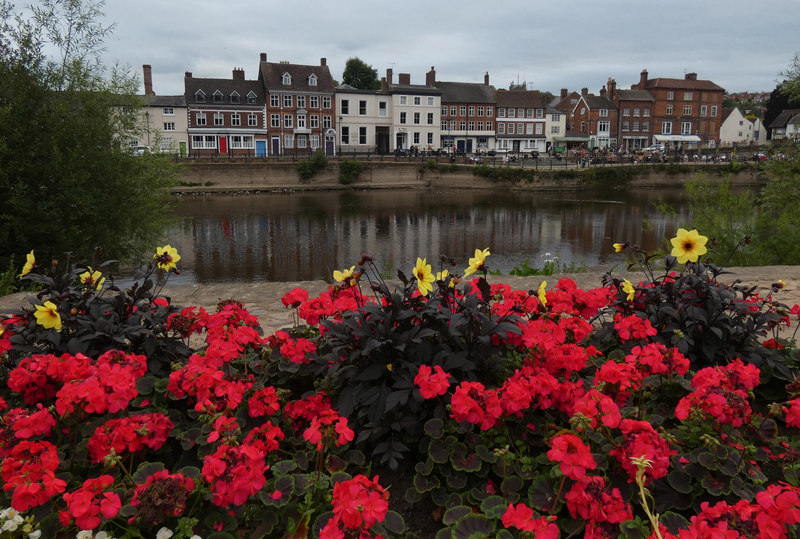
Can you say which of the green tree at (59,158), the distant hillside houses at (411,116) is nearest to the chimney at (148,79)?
the distant hillside houses at (411,116)

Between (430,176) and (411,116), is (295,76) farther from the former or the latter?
(430,176)

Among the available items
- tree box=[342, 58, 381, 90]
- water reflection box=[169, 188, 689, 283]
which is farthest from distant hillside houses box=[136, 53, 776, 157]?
water reflection box=[169, 188, 689, 283]

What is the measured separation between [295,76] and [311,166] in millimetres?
14064

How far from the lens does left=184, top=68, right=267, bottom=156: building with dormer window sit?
48.2 metres

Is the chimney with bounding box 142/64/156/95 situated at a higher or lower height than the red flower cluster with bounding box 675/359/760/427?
higher

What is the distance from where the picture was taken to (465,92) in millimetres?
58875

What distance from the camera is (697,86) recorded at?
66812 mm

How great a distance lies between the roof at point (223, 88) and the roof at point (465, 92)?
19020mm

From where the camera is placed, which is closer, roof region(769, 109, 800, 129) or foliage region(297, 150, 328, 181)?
foliage region(297, 150, 328, 181)

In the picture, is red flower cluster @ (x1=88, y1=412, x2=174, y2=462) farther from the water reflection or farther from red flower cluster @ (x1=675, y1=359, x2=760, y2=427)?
the water reflection

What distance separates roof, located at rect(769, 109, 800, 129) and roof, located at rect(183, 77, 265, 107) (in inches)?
2419

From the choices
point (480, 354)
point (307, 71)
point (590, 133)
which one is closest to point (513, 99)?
point (590, 133)

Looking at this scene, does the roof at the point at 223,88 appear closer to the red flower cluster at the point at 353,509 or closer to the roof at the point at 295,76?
the roof at the point at 295,76

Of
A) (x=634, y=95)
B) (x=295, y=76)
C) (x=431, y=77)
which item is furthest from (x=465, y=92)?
(x=634, y=95)
